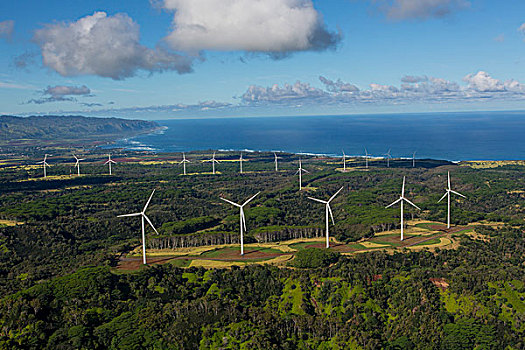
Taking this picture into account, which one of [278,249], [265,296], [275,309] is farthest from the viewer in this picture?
[278,249]

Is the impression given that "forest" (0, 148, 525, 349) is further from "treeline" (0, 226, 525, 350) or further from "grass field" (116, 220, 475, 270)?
"grass field" (116, 220, 475, 270)

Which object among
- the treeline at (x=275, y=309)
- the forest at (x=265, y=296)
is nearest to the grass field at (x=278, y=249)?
the forest at (x=265, y=296)

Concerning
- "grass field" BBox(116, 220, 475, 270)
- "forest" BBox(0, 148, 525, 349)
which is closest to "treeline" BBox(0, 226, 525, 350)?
"forest" BBox(0, 148, 525, 349)

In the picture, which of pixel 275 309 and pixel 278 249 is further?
pixel 278 249

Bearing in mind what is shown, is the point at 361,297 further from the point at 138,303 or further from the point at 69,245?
the point at 69,245

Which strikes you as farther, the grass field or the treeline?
the grass field

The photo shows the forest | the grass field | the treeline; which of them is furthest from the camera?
the grass field

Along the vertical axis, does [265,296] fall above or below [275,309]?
above

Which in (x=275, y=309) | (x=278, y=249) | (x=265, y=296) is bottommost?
(x=275, y=309)

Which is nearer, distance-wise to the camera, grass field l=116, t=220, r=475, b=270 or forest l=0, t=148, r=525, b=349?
forest l=0, t=148, r=525, b=349

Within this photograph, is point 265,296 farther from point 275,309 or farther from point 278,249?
point 278,249

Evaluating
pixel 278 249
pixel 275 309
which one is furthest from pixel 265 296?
pixel 278 249

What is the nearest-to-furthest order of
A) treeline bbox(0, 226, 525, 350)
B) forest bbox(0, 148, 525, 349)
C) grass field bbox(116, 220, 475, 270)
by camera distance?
treeline bbox(0, 226, 525, 350) → forest bbox(0, 148, 525, 349) → grass field bbox(116, 220, 475, 270)

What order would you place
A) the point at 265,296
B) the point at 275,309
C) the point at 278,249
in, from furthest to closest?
1. the point at 278,249
2. the point at 265,296
3. the point at 275,309
